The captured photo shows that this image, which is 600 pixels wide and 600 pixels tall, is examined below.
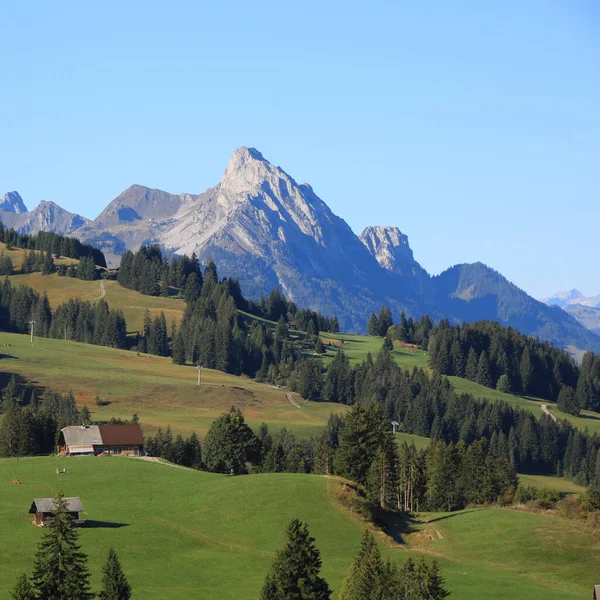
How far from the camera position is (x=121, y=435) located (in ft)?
500

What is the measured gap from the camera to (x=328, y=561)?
98.8m

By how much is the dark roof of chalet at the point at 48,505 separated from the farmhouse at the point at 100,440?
140 feet

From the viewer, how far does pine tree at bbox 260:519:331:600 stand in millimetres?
76750

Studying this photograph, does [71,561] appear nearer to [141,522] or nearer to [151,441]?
[141,522]

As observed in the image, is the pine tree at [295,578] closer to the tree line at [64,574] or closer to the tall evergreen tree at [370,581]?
the tall evergreen tree at [370,581]

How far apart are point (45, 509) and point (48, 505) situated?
0.59 metres

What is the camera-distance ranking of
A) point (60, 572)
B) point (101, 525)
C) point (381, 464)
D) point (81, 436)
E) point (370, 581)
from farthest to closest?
point (81, 436), point (381, 464), point (101, 525), point (370, 581), point (60, 572)

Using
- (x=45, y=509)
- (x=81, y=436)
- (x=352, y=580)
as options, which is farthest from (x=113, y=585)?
(x=81, y=436)

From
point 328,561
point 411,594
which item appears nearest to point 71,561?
point 411,594

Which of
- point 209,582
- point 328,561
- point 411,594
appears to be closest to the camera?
point 411,594

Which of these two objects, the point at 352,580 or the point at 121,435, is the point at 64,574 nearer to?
the point at 352,580

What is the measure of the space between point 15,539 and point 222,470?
5636cm

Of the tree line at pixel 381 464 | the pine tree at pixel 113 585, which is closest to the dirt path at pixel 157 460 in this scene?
the tree line at pixel 381 464

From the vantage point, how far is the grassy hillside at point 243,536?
300 ft
